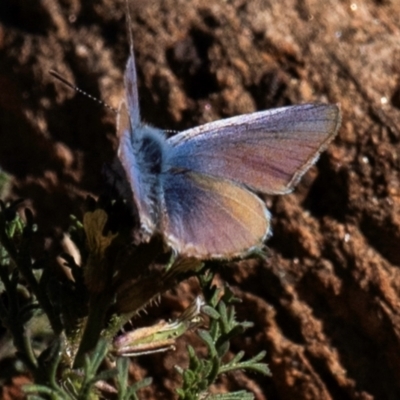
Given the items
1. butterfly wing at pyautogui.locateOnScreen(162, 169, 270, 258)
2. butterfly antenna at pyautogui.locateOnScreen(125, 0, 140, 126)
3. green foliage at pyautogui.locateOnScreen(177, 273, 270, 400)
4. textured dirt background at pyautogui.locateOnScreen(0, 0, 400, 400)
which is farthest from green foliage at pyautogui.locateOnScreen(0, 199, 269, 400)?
textured dirt background at pyautogui.locateOnScreen(0, 0, 400, 400)

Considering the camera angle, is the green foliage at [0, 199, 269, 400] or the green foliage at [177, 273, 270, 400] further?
the green foliage at [177, 273, 270, 400]

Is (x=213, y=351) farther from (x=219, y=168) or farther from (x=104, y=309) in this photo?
(x=219, y=168)

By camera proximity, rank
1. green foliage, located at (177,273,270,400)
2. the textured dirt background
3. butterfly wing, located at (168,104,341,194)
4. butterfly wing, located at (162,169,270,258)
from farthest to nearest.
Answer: the textured dirt background → butterfly wing, located at (168,104,341,194) → green foliage, located at (177,273,270,400) → butterfly wing, located at (162,169,270,258)

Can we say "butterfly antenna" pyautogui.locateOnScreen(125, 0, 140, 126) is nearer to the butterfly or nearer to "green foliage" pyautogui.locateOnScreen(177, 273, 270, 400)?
the butterfly

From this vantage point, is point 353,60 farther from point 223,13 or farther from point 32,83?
point 32,83

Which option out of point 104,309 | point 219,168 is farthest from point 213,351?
point 219,168

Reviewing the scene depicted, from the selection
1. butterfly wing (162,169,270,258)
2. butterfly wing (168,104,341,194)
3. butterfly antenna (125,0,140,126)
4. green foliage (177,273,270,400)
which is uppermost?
butterfly antenna (125,0,140,126)

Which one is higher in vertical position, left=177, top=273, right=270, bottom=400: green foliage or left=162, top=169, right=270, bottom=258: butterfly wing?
left=162, top=169, right=270, bottom=258: butterfly wing
